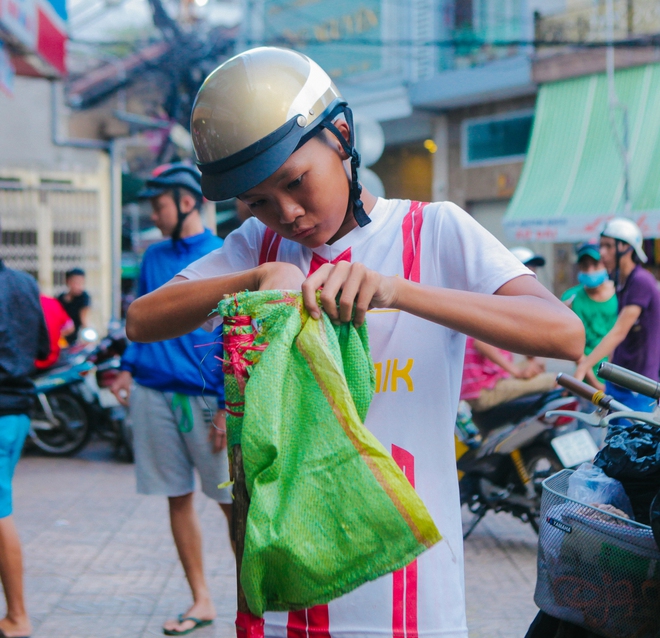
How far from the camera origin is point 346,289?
1328mm

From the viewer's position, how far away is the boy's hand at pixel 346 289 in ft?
4.35

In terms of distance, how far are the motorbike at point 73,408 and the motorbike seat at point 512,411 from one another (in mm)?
3967

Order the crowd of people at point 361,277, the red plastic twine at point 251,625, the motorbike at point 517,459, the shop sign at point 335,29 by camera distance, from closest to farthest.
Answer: the red plastic twine at point 251,625, the crowd of people at point 361,277, the motorbike at point 517,459, the shop sign at point 335,29

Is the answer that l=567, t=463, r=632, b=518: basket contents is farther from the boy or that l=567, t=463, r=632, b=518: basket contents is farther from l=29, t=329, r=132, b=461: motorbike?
the boy

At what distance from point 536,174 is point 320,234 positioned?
1396cm

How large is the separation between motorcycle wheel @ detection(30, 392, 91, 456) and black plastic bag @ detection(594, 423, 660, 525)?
6.98 metres

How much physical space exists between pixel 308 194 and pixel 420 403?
1.49ft

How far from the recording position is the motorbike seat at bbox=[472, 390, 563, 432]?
5367 mm

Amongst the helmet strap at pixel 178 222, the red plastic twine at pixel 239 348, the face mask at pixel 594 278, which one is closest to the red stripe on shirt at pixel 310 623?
the red plastic twine at pixel 239 348

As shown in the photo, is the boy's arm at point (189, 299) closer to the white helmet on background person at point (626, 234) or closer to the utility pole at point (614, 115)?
the white helmet on background person at point (626, 234)

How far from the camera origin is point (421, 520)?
1217mm

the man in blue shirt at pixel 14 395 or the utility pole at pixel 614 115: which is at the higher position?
the utility pole at pixel 614 115

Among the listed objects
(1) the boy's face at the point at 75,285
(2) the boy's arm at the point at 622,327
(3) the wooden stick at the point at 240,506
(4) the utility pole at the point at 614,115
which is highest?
(4) the utility pole at the point at 614,115

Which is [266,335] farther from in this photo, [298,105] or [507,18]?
[507,18]
